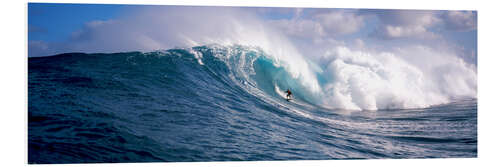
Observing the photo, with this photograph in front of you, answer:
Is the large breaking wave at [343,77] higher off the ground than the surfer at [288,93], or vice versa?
the large breaking wave at [343,77]

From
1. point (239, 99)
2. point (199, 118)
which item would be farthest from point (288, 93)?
point (199, 118)

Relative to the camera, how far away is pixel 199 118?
4.32 meters

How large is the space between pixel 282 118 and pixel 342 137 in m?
1.02

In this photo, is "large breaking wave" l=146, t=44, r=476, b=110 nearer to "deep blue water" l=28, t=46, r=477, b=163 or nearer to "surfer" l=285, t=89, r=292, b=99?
"deep blue water" l=28, t=46, r=477, b=163

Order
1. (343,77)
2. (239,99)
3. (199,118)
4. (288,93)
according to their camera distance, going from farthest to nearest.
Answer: (343,77) < (288,93) < (239,99) < (199,118)

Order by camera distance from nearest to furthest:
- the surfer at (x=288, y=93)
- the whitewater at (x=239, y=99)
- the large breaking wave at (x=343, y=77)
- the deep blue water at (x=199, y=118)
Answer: the deep blue water at (x=199, y=118), the whitewater at (x=239, y=99), the large breaking wave at (x=343, y=77), the surfer at (x=288, y=93)

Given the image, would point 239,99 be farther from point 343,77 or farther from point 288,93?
point 343,77

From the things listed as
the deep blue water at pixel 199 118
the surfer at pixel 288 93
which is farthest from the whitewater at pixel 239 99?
the surfer at pixel 288 93

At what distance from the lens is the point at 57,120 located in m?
3.58

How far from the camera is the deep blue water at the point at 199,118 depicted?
3.43 m

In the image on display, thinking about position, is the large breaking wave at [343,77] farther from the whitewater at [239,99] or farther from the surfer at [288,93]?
the surfer at [288,93]

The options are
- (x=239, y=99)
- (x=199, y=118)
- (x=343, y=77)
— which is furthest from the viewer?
(x=343, y=77)
